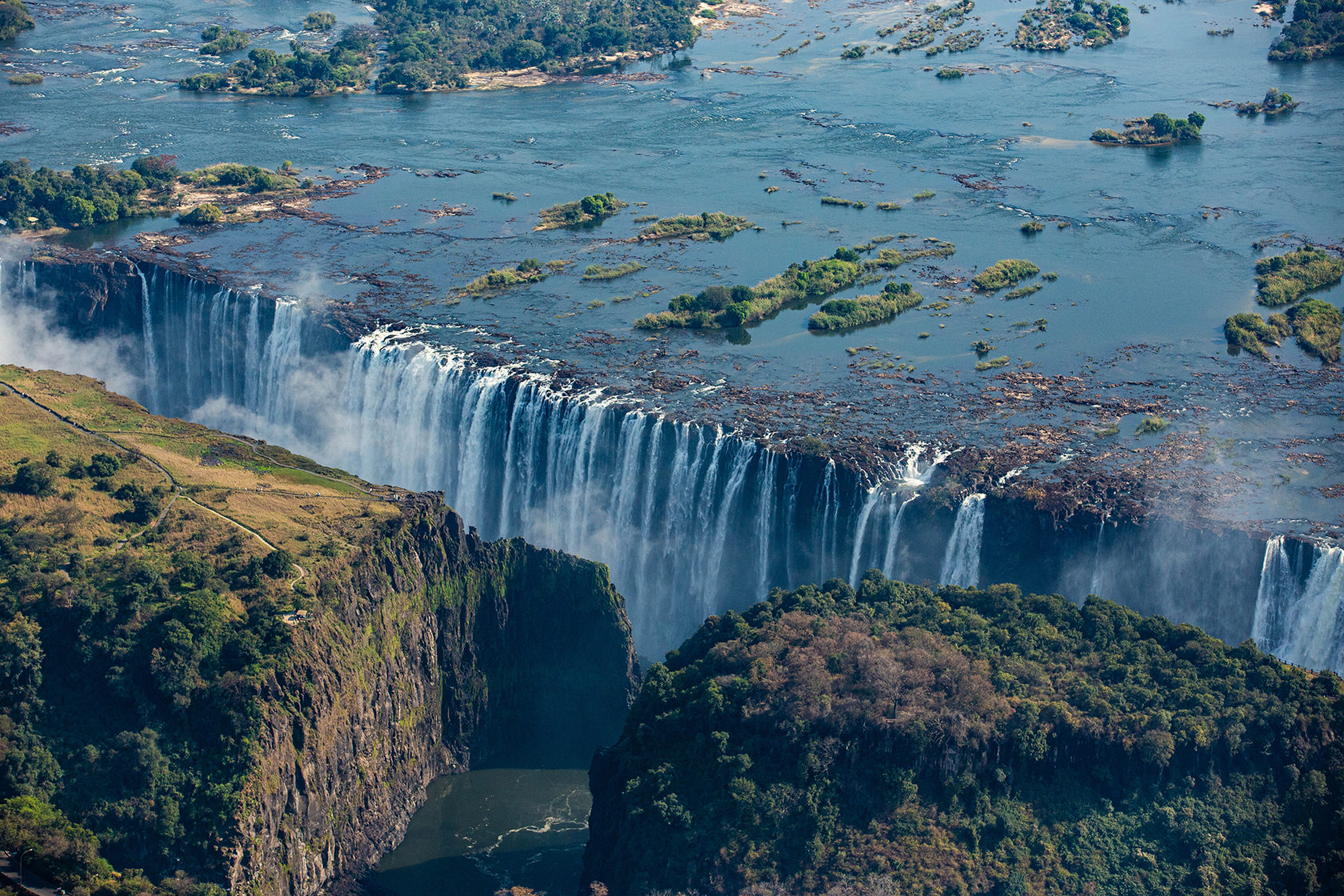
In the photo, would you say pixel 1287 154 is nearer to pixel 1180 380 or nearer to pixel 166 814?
pixel 1180 380

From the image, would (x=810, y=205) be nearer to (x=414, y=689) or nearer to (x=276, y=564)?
(x=414, y=689)

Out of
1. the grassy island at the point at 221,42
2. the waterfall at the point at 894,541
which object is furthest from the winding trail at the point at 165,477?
the grassy island at the point at 221,42

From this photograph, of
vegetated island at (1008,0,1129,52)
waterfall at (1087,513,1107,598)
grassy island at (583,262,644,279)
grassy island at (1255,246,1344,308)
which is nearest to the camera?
waterfall at (1087,513,1107,598)

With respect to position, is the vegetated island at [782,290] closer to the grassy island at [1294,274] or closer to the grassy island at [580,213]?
the grassy island at [580,213]

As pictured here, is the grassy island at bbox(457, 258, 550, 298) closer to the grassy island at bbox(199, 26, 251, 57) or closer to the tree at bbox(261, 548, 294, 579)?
the tree at bbox(261, 548, 294, 579)

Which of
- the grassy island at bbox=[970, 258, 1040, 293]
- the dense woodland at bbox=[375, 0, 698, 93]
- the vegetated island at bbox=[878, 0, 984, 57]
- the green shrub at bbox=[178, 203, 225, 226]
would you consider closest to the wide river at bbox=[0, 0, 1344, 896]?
the grassy island at bbox=[970, 258, 1040, 293]

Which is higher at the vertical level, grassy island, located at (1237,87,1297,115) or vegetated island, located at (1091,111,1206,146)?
grassy island, located at (1237,87,1297,115)

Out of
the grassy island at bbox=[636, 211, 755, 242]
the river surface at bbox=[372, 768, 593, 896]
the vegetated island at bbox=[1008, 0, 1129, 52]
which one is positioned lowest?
the river surface at bbox=[372, 768, 593, 896]
